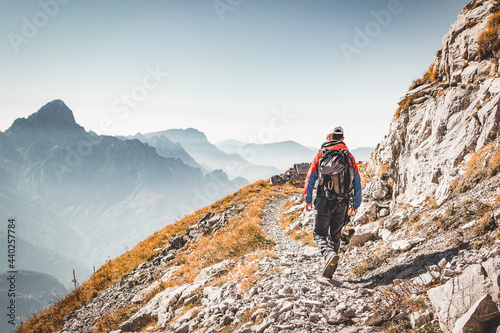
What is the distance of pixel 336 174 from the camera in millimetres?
7020

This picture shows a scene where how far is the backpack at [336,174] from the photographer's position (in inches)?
276

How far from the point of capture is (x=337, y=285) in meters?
6.59

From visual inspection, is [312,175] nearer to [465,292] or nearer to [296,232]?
[465,292]

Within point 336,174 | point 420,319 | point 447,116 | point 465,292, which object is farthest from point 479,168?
point 420,319

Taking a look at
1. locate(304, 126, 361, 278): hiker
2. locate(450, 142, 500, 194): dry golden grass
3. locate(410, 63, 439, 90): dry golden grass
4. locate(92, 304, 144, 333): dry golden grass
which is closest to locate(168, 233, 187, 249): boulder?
locate(92, 304, 144, 333): dry golden grass

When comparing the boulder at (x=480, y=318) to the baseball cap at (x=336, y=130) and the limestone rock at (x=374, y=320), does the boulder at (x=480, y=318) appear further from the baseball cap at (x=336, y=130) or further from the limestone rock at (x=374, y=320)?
the baseball cap at (x=336, y=130)

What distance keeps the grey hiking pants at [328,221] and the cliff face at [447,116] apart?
3613 mm

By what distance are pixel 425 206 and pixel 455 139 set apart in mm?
2640

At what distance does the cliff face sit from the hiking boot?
434cm

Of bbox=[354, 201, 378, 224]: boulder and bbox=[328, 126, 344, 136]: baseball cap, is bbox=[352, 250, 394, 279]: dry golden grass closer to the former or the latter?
bbox=[354, 201, 378, 224]: boulder

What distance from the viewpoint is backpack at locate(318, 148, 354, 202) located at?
7.00m

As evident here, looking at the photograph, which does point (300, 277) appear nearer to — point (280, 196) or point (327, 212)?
point (327, 212)

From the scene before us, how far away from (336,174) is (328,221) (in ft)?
4.87

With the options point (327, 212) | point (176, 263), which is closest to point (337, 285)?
point (327, 212)
